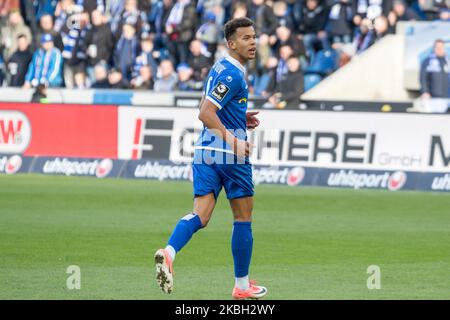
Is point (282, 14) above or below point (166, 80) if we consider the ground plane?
above

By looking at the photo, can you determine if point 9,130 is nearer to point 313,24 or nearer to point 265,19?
point 265,19

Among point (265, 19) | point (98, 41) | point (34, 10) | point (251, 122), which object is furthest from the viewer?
point (34, 10)

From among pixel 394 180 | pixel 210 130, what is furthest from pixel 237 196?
pixel 394 180

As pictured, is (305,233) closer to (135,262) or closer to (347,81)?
(135,262)

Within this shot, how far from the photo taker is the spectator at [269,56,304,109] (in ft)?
80.5

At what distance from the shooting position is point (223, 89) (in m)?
9.84

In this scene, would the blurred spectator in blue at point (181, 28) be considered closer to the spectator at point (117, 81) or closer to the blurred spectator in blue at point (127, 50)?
the blurred spectator in blue at point (127, 50)

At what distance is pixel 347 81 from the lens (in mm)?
25828

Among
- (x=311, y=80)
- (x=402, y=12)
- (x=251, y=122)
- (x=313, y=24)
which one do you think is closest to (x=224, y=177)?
(x=251, y=122)

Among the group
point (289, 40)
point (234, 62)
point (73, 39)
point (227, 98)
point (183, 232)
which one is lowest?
point (73, 39)

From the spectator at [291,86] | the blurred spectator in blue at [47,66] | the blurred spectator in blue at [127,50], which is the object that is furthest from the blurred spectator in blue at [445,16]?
the blurred spectator in blue at [47,66]

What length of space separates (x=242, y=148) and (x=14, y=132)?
13679mm

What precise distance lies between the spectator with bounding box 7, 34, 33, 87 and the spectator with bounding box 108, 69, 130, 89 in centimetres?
217

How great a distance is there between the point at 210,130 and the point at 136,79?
17107 millimetres
